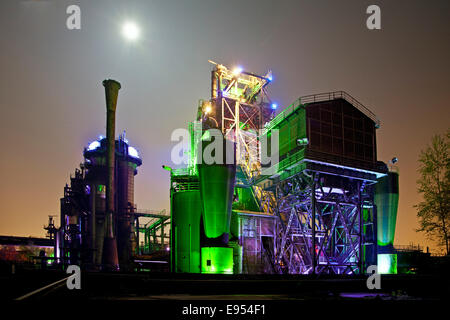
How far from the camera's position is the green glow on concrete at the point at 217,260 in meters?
32.6

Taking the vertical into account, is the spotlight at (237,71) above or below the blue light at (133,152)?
above

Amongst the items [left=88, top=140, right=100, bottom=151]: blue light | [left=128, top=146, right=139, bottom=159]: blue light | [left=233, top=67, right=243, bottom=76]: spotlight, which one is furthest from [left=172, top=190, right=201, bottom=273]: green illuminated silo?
[left=128, top=146, right=139, bottom=159]: blue light

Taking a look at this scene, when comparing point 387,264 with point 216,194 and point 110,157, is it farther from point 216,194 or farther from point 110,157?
point 110,157

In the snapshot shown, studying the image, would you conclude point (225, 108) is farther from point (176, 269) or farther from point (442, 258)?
point (442, 258)

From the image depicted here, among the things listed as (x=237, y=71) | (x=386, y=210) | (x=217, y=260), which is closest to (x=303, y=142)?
(x=386, y=210)

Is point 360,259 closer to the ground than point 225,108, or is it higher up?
closer to the ground

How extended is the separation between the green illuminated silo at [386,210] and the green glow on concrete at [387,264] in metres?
0.69

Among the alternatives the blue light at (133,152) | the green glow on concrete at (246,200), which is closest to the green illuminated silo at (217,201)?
the green glow on concrete at (246,200)

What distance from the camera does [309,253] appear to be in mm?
39125

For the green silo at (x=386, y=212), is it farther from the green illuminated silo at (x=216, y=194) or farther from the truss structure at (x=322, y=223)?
the green illuminated silo at (x=216, y=194)

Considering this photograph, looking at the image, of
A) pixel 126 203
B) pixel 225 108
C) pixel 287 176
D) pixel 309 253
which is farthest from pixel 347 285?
pixel 126 203

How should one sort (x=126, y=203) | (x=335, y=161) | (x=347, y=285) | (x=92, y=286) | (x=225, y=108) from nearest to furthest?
(x=92, y=286)
(x=347, y=285)
(x=335, y=161)
(x=225, y=108)
(x=126, y=203)

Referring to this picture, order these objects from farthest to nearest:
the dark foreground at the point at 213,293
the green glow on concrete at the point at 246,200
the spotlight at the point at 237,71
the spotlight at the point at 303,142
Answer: the spotlight at the point at 237,71, the green glow on concrete at the point at 246,200, the spotlight at the point at 303,142, the dark foreground at the point at 213,293

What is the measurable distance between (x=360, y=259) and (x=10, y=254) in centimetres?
9412
